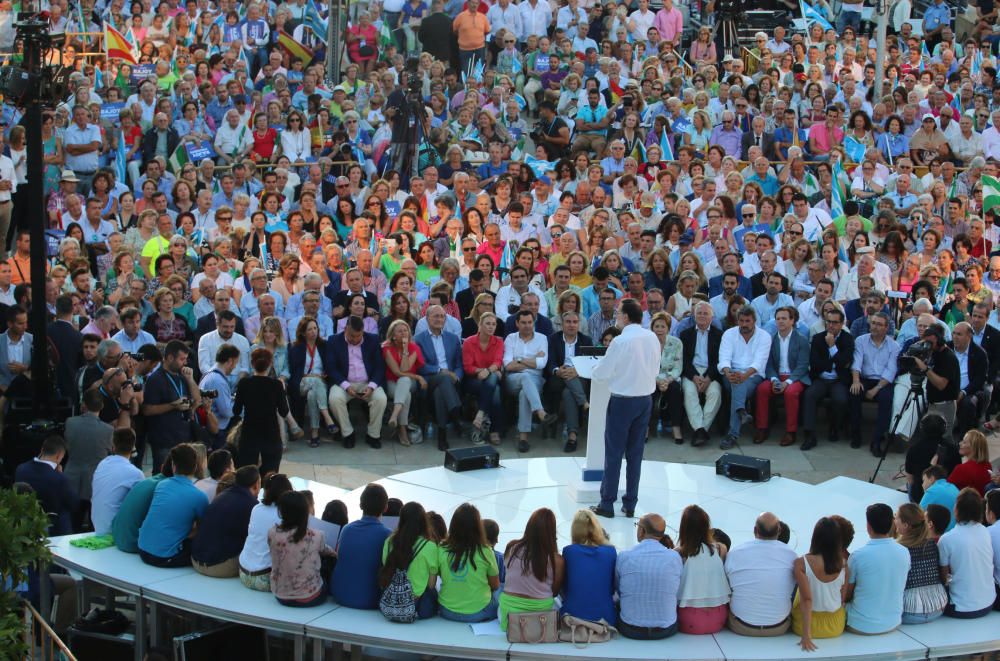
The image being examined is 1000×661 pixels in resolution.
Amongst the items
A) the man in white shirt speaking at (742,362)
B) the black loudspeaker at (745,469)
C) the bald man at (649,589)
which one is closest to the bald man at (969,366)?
the man in white shirt speaking at (742,362)

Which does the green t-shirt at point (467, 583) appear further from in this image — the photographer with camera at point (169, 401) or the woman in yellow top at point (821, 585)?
the photographer with camera at point (169, 401)

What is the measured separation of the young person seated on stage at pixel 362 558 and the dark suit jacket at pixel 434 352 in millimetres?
4768

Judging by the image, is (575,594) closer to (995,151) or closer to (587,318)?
(587,318)

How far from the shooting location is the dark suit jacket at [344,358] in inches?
527

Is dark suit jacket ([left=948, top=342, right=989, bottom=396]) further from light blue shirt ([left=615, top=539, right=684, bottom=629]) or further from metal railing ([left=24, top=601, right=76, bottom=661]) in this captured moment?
metal railing ([left=24, top=601, right=76, bottom=661])

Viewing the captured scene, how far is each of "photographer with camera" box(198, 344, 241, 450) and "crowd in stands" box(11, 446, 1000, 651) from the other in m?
2.91

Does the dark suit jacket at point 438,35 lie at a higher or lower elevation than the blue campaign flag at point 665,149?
higher

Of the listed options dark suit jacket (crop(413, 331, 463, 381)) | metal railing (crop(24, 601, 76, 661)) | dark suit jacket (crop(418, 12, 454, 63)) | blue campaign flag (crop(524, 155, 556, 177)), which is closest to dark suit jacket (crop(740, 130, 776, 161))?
blue campaign flag (crop(524, 155, 556, 177))

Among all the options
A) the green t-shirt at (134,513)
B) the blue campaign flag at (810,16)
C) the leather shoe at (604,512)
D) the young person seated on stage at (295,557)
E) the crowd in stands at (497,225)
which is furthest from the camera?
the blue campaign flag at (810,16)

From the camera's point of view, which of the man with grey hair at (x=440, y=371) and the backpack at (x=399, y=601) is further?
the man with grey hair at (x=440, y=371)

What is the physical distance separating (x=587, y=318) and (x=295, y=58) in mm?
8657

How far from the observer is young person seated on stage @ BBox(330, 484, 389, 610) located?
29.1 feet

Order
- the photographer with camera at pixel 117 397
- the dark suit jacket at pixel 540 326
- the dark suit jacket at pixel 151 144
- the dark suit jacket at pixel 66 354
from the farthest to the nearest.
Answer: the dark suit jacket at pixel 151 144 → the dark suit jacket at pixel 540 326 → the dark suit jacket at pixel 66 354 → the photographer with camera at pixel 117 397

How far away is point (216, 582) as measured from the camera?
9289 mm
